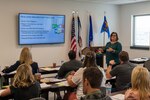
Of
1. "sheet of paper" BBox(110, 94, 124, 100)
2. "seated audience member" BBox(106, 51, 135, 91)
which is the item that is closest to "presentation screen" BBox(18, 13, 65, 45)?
"seated audience member" BBox(106, 51, 135, 91)

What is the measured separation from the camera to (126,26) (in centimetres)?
911

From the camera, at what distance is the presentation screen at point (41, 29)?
6.90 metres

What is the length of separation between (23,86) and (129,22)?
6805 mm

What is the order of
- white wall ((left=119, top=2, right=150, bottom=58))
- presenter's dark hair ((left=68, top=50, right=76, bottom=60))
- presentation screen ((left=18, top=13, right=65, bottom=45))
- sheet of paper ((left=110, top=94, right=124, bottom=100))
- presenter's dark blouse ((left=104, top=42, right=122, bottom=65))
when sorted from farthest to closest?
white wall ((left=119, top=2, right=150, bottom=58)) < presentation screen ((left=18, top=13, right=65, bottom=45)) < presenter's dark blouse ((left=104, top=42, right=122, bottom=65)) < presenter's dark hair ((left=68, top=50, right=76, bottom=60)) < sheet of paper ((left=110, top=94, right=124, bottom=100))

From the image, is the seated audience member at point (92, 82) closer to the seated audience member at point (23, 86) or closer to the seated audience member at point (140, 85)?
the seated audience member at point (140, 85)

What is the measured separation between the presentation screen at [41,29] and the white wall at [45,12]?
0.15m

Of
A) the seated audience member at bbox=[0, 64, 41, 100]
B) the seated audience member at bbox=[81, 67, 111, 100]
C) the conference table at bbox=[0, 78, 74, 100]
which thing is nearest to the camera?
the seated audience member at bbox=[81, 67, 111, 100]

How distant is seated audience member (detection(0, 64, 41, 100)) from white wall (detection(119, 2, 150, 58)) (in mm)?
6097

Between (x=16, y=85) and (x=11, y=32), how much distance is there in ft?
13.8

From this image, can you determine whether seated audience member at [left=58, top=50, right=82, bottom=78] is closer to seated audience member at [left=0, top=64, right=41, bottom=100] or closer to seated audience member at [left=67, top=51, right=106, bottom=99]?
seated audience member at [left=67, top=51, right=106, bottom=99]

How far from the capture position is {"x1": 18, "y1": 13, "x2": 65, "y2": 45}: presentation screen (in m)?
6.90

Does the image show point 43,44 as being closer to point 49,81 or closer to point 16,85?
point 49,81

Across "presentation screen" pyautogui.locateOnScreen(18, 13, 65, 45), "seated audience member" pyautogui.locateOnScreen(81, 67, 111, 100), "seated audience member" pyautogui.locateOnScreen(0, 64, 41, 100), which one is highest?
"presentation screen" pyautogui.locateOnScreen(18, 13, 65, 45)

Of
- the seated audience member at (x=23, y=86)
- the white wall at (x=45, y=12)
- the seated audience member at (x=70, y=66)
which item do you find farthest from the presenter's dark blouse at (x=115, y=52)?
the seated audience member at (x=23, y=86)
